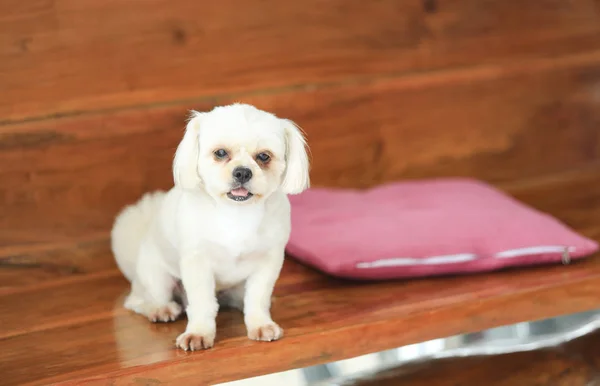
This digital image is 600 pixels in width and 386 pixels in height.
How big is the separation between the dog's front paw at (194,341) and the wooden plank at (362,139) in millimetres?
607

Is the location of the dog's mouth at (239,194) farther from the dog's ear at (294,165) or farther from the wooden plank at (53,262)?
the wooden plank at (53,262)

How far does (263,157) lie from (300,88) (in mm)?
714

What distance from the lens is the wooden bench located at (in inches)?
49.4

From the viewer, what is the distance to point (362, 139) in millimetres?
1896

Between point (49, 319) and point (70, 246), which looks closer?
point (49, 319)

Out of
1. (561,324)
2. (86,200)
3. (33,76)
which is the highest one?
(33,76)

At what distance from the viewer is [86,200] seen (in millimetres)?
1676

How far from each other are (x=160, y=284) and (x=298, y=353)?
25cm

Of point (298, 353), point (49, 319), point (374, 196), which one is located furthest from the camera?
point (374, 196)

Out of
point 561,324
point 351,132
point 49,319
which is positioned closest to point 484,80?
point 351,132

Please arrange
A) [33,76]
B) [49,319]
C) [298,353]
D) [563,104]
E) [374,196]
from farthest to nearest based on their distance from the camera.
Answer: [563,104] → [374,196] → [33,76] → [49,319] → [298,353]

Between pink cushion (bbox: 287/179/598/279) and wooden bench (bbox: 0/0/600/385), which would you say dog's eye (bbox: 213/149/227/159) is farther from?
pink cushion (bbox: 287/179/598/279)

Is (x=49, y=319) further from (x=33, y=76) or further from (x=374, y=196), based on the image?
(x=374, y=196)

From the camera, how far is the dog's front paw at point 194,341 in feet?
3.77
